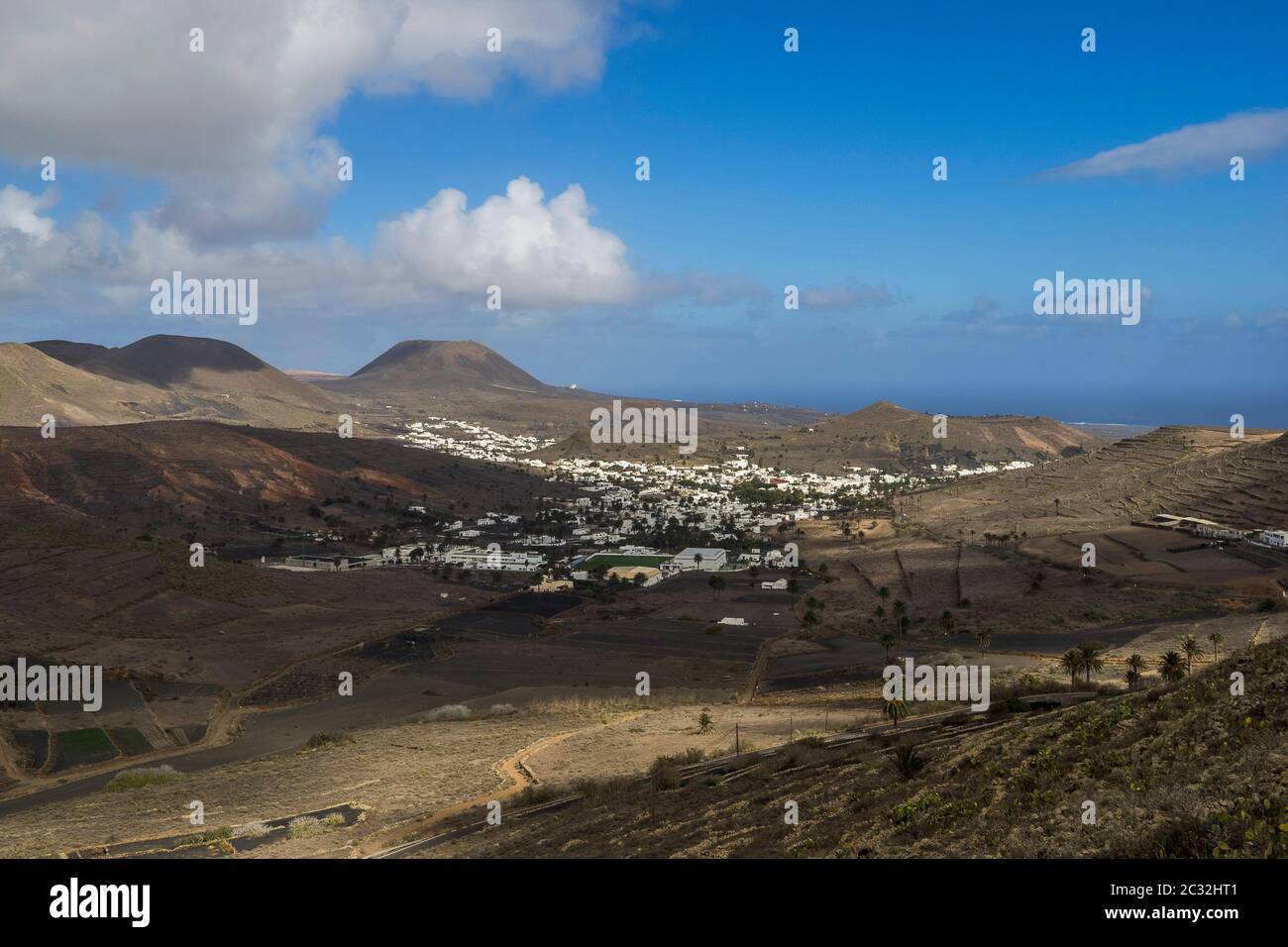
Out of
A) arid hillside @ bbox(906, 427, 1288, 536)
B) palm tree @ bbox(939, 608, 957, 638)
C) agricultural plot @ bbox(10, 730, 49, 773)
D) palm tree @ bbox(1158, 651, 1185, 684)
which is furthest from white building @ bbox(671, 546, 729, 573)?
palm tree @ bbox(1158, 651, 1185, 684)

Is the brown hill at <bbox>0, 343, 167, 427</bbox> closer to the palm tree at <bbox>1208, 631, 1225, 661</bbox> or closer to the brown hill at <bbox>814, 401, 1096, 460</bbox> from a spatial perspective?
the brown hill at <bbox>814, 401, 1096, 460</bbox>

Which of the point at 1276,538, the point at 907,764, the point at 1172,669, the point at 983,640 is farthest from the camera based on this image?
the point at 1276,538

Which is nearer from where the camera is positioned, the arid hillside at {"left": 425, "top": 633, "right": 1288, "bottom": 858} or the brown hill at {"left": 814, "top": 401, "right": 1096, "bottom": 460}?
the arid hillside at {"left": 425, "top": 633, "right": 1288, "bottom": 858}

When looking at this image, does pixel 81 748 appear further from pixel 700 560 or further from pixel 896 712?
pixel 700 560

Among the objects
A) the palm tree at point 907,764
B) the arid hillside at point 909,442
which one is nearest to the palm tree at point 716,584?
the palm tree at point 907,764

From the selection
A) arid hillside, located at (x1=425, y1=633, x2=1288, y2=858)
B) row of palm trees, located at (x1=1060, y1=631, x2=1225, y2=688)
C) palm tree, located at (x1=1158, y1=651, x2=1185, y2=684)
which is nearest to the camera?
arid hillside, located at (x1=425, y1=633, x2=1288, y2=858)

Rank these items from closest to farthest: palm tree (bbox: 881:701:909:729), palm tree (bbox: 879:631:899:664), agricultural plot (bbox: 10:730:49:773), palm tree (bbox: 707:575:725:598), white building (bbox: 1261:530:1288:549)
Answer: palm tree (bbox: 881:701:909:729), agricultural plot (bbox: 10:730:49:773), palm tree (bbox: 879:631:899:664), white building (bbox: 1261:530:1288:549), palm tree (bbox: 707:575:725:598)

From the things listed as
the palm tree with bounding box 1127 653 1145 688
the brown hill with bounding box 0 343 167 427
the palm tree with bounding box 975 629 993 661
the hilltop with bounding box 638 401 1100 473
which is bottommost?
the palm tree with bounding box 975 629 993 661

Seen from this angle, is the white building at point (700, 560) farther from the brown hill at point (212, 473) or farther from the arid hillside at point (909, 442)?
the arid hillside at point (909, 442)

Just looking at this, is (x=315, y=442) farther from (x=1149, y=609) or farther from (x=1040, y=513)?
(x=1149, y=609)

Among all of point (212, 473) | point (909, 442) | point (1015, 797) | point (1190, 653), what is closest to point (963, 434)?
point (909, 442)
